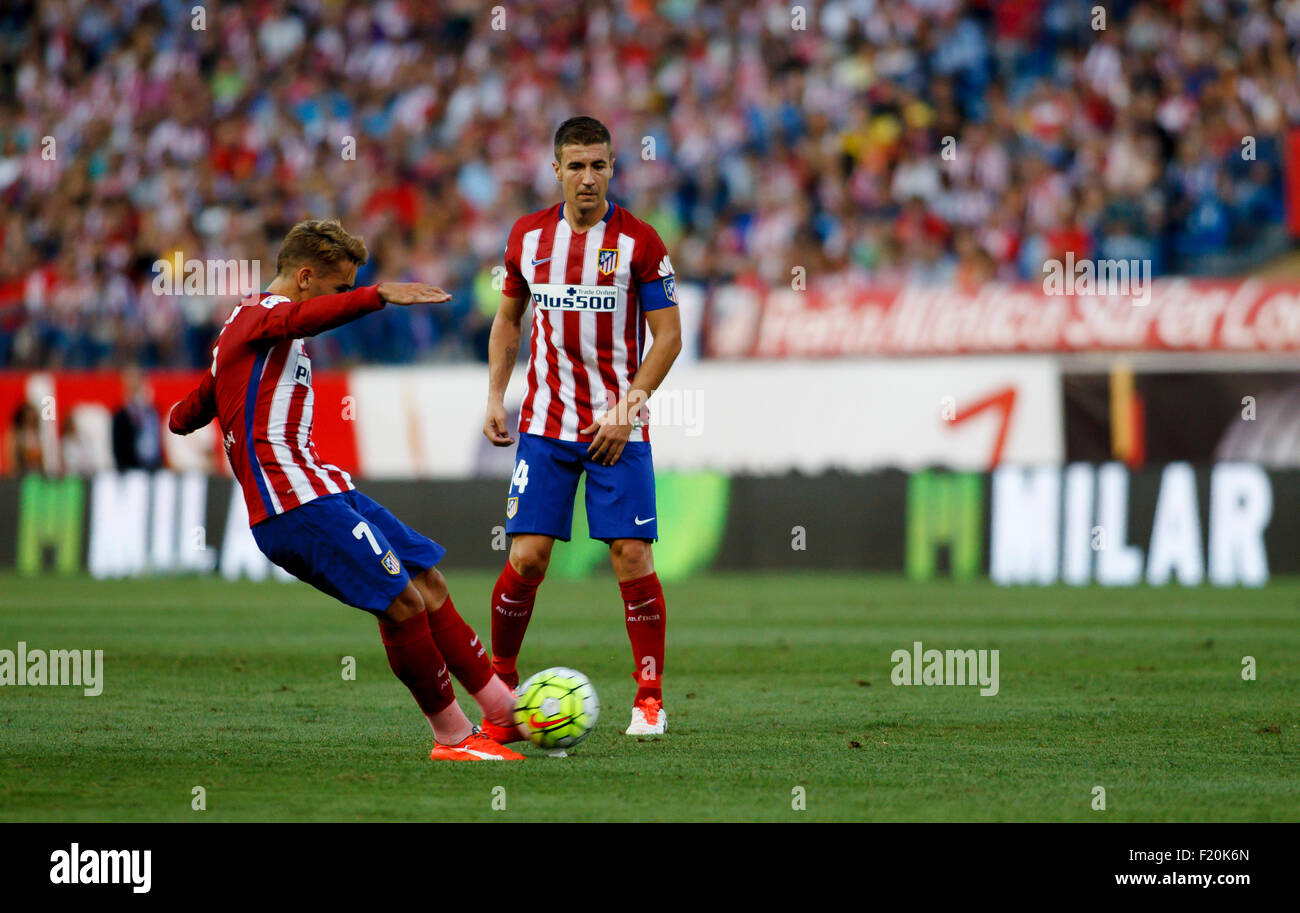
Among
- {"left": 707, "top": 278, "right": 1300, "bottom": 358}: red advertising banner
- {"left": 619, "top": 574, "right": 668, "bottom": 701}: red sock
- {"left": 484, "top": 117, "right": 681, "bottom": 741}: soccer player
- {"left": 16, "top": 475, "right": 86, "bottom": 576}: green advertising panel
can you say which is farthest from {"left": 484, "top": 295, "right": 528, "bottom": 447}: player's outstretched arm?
{"left": 707, "top": 278, "right": 1300, "bottom": 358}: red advertising banner

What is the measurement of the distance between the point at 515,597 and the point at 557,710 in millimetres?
849

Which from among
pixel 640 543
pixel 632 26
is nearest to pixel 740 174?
pixel 632 26

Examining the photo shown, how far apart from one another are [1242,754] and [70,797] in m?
4.11

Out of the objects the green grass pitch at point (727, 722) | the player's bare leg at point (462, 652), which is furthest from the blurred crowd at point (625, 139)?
the player's bare leg at point (462, 652)

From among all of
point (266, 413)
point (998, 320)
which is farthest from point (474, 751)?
point (998, 320)

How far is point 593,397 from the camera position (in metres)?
7.49

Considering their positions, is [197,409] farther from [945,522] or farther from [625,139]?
[625,139]

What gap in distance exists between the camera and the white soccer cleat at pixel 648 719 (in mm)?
7367

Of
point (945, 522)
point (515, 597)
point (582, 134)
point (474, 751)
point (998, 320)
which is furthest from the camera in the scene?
point (998, 320)

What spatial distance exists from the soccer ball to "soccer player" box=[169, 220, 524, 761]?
0.44 ft

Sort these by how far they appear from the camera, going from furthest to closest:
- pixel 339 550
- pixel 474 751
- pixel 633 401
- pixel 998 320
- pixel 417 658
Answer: pixel 998 320, pixel 633 401, pixel 474 751, pixel 417 658, pixel 339 550

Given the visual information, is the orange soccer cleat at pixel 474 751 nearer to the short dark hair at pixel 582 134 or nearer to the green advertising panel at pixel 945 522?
the short dark hair at pixel 582 134

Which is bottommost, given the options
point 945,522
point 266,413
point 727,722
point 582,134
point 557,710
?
point 727,722

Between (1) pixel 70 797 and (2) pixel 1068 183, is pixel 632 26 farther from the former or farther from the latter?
(1) pixel 70 797
